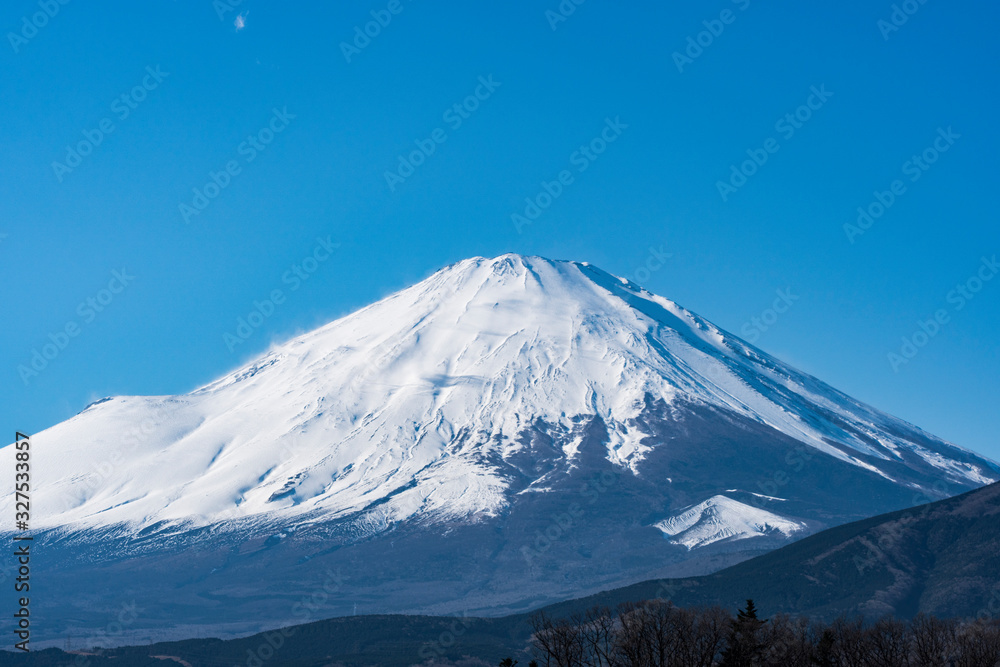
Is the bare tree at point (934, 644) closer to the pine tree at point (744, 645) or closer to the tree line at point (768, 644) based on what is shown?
the tree line at point (768, 644)

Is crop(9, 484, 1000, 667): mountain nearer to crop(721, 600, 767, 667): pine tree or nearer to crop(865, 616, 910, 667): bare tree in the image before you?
crop(865, 616, 910, 667): bare tree

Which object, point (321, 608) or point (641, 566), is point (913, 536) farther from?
point (321, 608)

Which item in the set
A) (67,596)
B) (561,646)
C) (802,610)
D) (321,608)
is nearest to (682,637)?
(561,646)

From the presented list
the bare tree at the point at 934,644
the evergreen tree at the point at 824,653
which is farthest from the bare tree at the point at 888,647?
the evergreen tree at the point at 824,653

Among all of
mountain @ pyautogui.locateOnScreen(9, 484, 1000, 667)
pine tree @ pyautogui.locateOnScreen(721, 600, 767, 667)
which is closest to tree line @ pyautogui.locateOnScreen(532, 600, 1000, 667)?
pine tree @ pyautogui.locateOnScreen(721, 600, 767, 667)

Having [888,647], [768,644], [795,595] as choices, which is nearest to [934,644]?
[888,647]

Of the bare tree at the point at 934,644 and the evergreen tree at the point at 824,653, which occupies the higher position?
the evergreen tree at the point at 824,653
